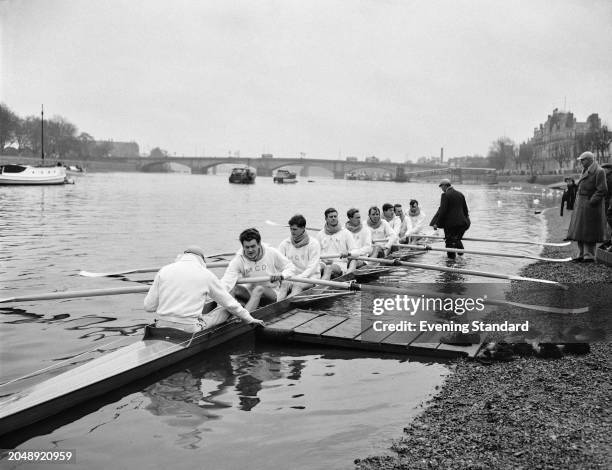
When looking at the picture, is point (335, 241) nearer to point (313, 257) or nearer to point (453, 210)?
point (313, 257)

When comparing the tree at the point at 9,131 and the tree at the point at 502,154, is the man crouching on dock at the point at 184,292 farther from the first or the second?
the tree at the point at 502,154

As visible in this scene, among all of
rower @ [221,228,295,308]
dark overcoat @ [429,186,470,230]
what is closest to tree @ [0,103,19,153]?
dark overcoat @ [429,186,470,230]

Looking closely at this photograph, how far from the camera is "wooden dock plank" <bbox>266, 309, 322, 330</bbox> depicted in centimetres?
868

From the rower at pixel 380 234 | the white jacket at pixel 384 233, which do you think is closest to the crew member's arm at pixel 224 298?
the rower at pixel 380 234

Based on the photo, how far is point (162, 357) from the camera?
23.0 ft

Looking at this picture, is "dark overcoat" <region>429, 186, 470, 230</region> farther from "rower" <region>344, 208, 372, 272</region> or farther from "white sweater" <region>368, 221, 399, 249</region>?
"rower" <region>344, 208, 372, 272</region>

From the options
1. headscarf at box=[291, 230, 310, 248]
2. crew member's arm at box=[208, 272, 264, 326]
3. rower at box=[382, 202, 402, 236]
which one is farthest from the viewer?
rower at box=[382, 202, 402, 236]

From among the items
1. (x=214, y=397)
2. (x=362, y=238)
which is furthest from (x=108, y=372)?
(x=362, y=238)

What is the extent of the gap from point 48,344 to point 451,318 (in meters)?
6.32

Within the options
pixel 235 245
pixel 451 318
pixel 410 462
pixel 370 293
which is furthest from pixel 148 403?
pixel 235 245

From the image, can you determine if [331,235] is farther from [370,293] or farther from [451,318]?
[451,318]

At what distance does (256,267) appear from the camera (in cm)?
931

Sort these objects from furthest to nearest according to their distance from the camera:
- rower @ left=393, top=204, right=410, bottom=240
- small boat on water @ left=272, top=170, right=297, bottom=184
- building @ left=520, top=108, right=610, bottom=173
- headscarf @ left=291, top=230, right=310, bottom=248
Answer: building @ left=520, top=108, right=610, bottom=173, small boat on water @ left=272, top=170, right=297, bottom=184, rower @ left=393, top=204, right=410, bottom=240, headscarf @ left=291, top=230, right=310, bottom=248

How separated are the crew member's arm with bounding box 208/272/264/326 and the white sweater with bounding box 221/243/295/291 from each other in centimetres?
121
